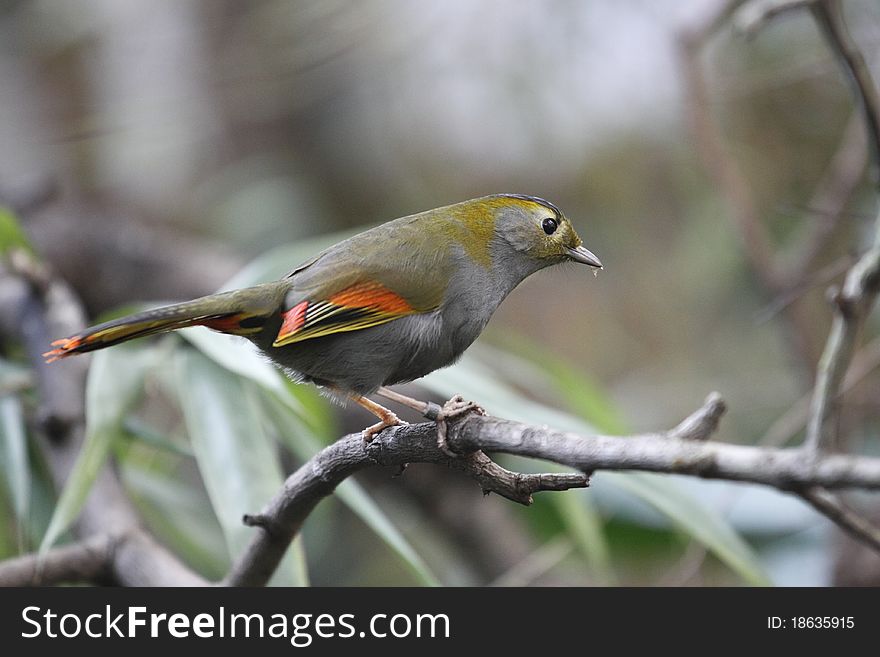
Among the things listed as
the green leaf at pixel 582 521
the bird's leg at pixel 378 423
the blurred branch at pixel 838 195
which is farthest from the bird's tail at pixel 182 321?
the blurred branch at pixel 838 195

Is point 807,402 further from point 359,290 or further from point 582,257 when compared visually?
point 359,290

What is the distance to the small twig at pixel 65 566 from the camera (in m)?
2.44

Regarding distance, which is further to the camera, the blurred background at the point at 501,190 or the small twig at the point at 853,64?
the blurred background at the point at 501,190

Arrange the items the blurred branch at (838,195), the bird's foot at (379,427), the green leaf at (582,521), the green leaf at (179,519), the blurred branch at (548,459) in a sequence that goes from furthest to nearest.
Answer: the blurred branch at (838,195)
the green leaf at (179,519)
the green leaf at (582,521)
the bird's foot at (379,427)
the blurred branch at (548,459)

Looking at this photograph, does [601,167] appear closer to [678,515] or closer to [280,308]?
[678,515]

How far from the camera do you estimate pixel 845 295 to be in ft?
6.75

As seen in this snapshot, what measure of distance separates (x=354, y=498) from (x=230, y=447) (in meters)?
0.40

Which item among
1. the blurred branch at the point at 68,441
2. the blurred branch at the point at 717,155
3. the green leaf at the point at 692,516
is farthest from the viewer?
the blurred branch at the point at 717,155

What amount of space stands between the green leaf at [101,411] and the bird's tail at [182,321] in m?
0.66

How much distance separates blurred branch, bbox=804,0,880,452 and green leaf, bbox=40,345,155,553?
6.03 feet

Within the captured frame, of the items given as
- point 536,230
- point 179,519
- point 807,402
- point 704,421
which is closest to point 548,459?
point 704,421

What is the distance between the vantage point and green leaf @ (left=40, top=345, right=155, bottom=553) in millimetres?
2574

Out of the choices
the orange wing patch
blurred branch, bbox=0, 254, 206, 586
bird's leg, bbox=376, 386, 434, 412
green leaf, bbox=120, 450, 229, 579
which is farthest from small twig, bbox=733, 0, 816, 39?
green leaf, bbox=120, 450, 229, 579

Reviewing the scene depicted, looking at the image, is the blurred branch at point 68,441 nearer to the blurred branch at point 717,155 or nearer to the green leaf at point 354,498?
the green leaf at point 354,498
